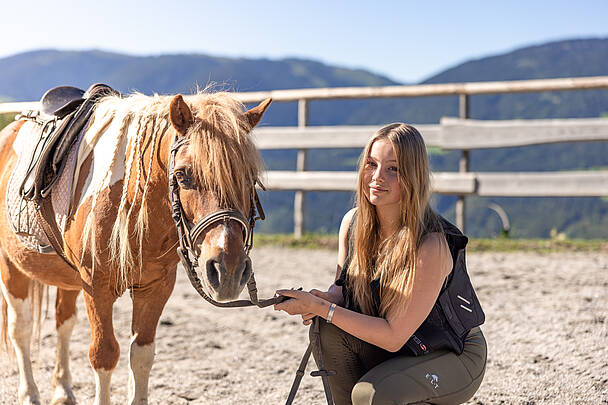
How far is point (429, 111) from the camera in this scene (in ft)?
214

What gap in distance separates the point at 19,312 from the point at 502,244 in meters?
5.03

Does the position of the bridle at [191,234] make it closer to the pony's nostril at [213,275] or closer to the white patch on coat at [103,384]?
the pony's nostril at [213,275]

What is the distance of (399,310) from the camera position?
188cm

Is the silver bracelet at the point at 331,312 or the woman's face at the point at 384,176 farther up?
the woman's face at the point at 384,176

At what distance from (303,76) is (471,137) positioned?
255ft

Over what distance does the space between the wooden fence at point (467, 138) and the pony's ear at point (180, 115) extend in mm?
4277

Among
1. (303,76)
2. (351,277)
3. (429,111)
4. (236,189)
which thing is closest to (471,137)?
(351,277)

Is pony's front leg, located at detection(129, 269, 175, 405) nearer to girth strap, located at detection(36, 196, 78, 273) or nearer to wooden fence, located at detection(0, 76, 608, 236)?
girth strap, located at detection(36, 196, 78, 273)

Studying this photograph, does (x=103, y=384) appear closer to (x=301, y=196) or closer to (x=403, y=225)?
(x=403, y=225)

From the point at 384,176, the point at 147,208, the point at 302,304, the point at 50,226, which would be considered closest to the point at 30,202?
the point at 50,226

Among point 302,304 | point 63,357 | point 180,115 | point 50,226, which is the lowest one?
point 63,357

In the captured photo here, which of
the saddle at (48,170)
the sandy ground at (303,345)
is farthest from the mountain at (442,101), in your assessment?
the saddle at (48,170)

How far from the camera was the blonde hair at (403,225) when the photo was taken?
6.29 ft

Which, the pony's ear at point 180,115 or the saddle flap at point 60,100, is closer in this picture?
the pony's ear at point 180,115
